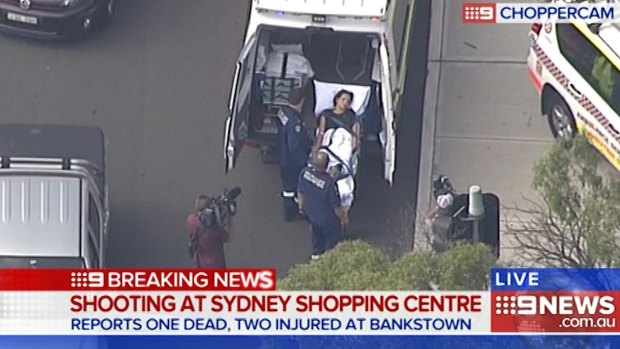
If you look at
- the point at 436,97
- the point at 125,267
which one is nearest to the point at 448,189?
the point at 436,97

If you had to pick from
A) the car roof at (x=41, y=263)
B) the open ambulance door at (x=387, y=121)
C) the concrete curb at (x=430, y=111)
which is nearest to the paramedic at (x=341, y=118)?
the open ambulance door at (x=387, y=121)

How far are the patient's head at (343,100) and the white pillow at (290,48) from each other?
643mm

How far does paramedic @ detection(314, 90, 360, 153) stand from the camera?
1586 centimetres

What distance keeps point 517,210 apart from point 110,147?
3.95 meters

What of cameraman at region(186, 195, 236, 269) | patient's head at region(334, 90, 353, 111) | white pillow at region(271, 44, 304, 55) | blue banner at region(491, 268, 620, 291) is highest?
white pillow at region(271, 44, 304, 55)

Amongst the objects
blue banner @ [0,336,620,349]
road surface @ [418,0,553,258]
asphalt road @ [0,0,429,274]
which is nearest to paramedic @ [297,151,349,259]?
asphalt road @ [0,0,429,274]

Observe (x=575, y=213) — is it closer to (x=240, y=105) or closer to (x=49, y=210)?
(x=240, y=105)

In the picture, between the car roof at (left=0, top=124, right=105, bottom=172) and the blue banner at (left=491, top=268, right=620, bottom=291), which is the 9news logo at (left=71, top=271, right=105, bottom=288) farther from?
the blue banner at (left=491, top=268, right=620, bottom=291)

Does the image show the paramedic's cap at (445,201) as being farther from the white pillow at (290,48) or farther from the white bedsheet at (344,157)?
the white pillow at (290,48)

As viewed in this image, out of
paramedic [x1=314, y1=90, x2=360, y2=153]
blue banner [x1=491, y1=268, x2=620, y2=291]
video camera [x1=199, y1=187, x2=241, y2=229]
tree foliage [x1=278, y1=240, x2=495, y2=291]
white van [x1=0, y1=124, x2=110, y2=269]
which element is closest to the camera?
tree foliage [x1=278, y1=240, x2=495, y2=291]

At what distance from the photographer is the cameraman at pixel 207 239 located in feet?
49.8

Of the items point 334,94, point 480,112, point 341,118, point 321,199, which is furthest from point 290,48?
point 480,112

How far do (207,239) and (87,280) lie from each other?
1103 millimetres

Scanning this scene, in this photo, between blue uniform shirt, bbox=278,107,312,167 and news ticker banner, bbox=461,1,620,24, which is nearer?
blue uniform shirt, bbox=278,107,312,167
